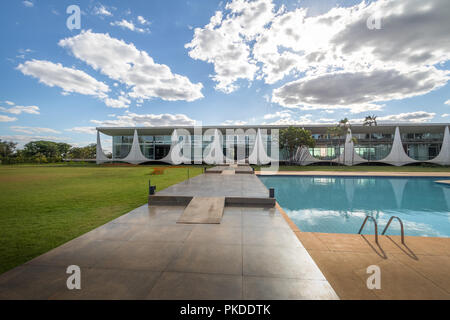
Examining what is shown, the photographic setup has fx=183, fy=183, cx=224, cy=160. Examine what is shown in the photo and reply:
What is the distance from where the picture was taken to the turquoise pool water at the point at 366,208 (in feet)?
23.4

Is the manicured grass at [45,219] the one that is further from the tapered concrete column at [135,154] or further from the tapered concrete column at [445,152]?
the tapered concrete column at [445,152]

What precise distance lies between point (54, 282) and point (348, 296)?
4.57m

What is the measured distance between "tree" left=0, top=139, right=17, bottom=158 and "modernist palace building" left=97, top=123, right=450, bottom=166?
51.5 m

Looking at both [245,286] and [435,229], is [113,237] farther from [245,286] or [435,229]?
[435,229]

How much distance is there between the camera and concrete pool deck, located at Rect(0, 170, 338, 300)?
264cm

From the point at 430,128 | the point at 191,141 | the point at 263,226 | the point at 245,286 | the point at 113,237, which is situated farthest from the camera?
the point at 191,141

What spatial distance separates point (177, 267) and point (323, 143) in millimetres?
44291

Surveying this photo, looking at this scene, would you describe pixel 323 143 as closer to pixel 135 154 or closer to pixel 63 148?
pixel 135 154

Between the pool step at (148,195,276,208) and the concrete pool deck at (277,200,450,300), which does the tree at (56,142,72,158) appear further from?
the concrete pool deck at (277,200,450,300)

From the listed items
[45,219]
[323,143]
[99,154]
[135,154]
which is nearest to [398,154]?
[323,143]

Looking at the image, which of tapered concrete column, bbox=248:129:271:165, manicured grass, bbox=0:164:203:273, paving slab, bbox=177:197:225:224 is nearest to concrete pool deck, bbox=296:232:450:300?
paving slab, bbox=177:197:225:224

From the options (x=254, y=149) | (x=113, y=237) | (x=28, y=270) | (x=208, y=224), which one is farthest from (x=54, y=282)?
(x=254, y=149)

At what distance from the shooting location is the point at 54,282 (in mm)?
2881

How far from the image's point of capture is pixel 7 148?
66.4 meters
